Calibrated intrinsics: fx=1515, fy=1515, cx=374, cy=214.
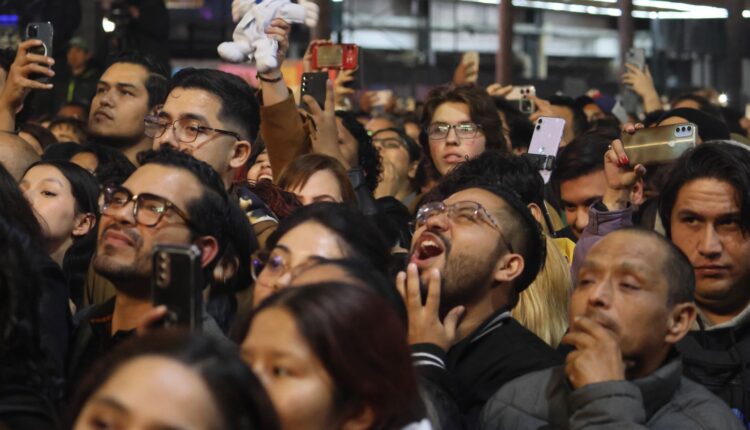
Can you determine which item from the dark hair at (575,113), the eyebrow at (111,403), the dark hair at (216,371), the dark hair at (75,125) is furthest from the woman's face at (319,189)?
A: the dark hair at (75,125)

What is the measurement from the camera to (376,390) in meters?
2.70

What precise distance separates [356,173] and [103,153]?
103 centimetres

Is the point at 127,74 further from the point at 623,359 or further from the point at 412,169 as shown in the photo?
the point at 623,359

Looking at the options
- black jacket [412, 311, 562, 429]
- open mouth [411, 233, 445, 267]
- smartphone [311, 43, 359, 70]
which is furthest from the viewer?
smartphone [311, 43, 359, 70]

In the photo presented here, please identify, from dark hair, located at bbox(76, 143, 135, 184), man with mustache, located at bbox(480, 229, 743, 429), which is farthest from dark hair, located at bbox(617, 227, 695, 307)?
dark hair, located at bbox(76, 143, 135, 184)

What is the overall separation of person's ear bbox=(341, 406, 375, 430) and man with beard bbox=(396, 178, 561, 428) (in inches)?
35.4

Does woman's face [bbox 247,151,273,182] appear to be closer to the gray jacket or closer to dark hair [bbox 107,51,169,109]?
dark hair [bbox 107,51,169,109]

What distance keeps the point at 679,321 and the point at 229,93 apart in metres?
1.91

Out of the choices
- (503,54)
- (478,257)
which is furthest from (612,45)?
(478,257)

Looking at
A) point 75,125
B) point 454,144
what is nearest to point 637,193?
point 454,144

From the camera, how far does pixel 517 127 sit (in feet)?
24.2

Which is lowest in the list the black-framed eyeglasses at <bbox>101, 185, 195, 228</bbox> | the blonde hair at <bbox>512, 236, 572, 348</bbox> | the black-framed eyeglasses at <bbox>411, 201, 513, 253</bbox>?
the blonde hair at <bbox>512, 236, 572, 348</bbox>

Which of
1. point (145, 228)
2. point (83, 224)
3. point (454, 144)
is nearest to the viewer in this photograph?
point (145, 228)

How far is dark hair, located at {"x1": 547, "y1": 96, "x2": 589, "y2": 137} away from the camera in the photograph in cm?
812
